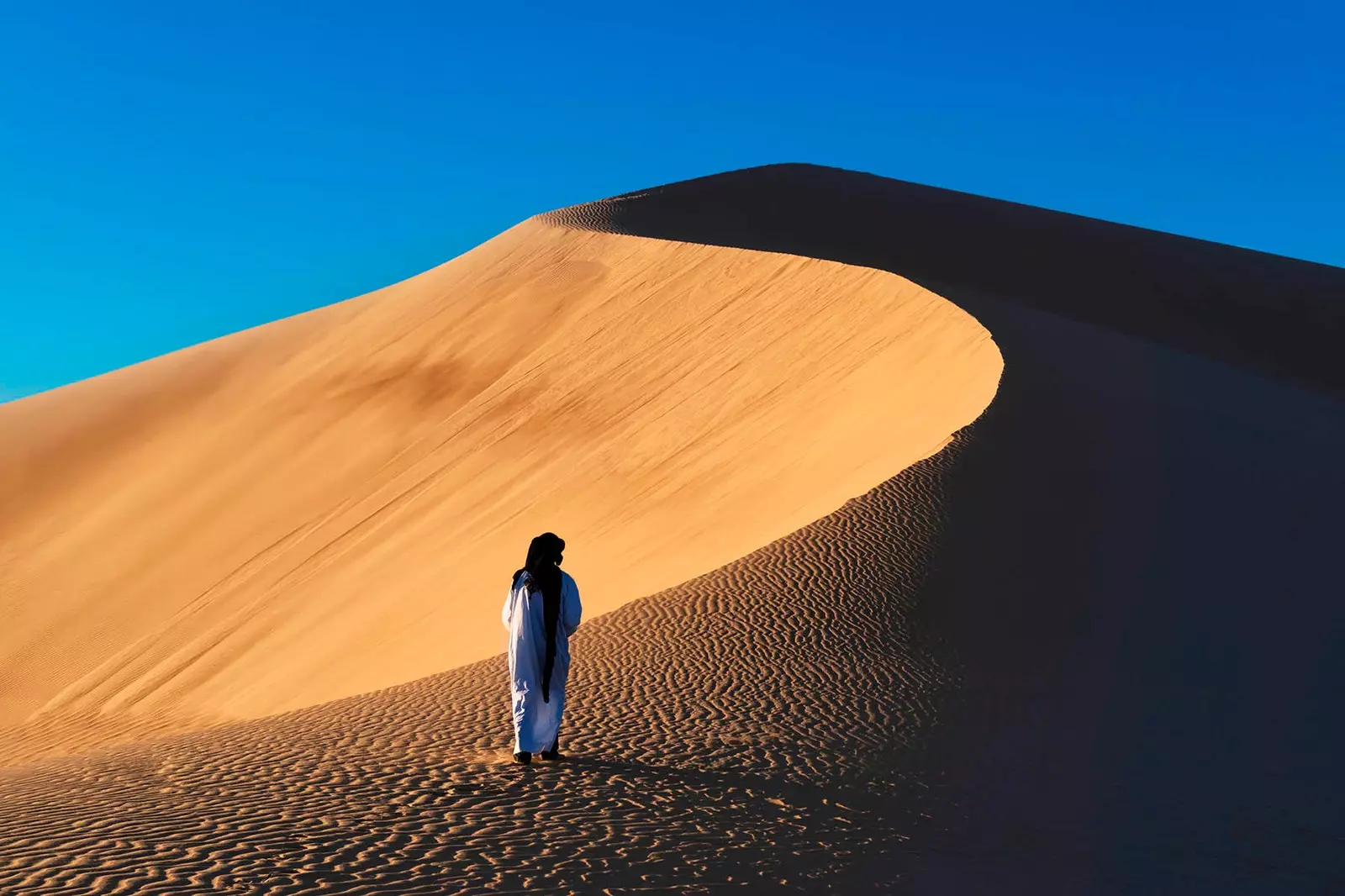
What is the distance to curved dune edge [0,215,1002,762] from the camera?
12445 millimetres

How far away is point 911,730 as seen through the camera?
6805 mm

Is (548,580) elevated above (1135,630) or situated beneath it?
elevated above

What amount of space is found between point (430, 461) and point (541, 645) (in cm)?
1266

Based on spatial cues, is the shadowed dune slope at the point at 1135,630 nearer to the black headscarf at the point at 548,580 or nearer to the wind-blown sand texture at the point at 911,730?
the wind-blown sand texture at the point at 911,730

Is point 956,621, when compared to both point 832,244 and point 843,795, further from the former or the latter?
point 832,244

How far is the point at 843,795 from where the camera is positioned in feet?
19.2

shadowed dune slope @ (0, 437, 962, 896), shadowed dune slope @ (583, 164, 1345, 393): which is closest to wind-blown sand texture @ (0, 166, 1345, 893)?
shadowed dune slope @ (0, 437, 962, 896)

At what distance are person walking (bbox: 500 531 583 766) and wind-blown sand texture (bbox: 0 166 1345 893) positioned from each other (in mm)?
199

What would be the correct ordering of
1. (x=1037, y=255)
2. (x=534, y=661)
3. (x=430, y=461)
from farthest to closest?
(x=1037, y=255) → (x=430, y=461) → (x=534, y=661)

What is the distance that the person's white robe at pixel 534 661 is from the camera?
632 cm

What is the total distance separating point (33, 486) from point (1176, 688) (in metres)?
Answer: 20.1

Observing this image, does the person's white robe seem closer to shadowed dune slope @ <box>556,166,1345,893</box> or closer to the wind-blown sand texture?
the wind-blown sand texture

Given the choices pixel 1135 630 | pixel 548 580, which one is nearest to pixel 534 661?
pixel 548 580

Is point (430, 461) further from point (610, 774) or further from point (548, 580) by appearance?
point (610, 774)
